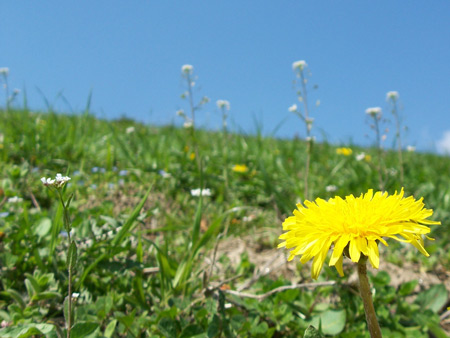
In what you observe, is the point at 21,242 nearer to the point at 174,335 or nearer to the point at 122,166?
the point at 174,335

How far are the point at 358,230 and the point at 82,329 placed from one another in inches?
36.0

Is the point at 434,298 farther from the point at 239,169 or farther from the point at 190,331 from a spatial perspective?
the point at 239,169

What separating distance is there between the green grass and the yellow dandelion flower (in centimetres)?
60

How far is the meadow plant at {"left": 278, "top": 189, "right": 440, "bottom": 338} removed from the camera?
1150mm

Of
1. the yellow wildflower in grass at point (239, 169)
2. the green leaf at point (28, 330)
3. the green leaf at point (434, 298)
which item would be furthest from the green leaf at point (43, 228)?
the yellow wildflower in grass at point (239, 169)

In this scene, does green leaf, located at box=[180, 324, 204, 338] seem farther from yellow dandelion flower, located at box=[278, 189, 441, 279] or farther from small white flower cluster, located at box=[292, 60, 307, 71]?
small white flower cluster, located at box=[292, 60, 307, 71]

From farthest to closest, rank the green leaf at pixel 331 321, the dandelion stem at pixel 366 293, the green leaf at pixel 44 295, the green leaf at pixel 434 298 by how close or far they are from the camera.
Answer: the green leaf at pixel 434 298, the green leaf at pixel 331 321, the green leaf at pixel 44 295, the dandelion stem at pixel 366 293

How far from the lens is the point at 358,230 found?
1.19 m

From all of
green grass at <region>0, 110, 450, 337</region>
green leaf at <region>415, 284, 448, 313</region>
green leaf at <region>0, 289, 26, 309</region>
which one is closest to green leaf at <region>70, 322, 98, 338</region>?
green grass at <region>0, 110, 450, 337</region>

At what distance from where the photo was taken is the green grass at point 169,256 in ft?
5.84

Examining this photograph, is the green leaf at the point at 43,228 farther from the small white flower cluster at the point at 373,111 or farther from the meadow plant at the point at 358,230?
the small white flower cluster at the point at 373,111

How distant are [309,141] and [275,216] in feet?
2.26

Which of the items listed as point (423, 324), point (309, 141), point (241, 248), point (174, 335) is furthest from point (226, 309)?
point (309, 141)

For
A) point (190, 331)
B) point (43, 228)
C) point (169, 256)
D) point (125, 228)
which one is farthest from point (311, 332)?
point (43, 228)
